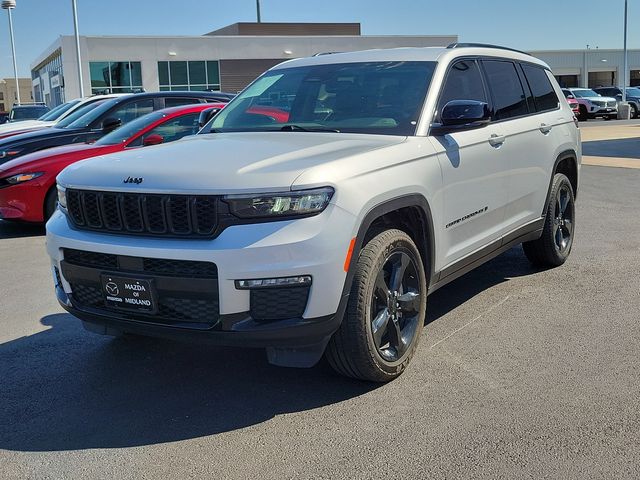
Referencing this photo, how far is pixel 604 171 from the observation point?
541 inches

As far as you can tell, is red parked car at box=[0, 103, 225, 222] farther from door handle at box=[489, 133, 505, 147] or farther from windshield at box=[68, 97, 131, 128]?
door handle at box=[489, 133, 505, 147]

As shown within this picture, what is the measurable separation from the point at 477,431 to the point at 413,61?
8.48ft

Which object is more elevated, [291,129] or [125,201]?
[291,129]

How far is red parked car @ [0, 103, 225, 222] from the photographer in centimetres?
837

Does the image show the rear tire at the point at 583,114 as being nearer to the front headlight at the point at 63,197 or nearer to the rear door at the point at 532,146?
the rear door at the point at 532,146

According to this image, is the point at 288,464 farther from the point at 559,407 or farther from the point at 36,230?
the point at 36,230

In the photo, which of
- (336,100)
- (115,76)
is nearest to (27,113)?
(115,76)

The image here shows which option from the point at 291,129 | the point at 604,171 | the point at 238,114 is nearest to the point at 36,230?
the point at 238,114

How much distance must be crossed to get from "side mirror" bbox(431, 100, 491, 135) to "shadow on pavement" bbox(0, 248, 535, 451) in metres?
1.64

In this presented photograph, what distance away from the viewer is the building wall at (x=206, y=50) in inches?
1785

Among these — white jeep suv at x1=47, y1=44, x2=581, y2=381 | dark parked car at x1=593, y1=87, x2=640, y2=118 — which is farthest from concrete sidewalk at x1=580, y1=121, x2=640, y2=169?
dark parked car at x1=593, y1=87, x2=640, y2=118

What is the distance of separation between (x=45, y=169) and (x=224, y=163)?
5.69 m

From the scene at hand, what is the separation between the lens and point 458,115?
425 cm

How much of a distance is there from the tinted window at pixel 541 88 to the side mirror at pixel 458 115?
1.84 metres
